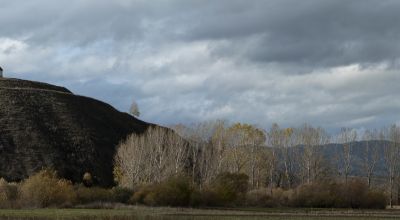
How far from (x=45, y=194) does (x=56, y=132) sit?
47076 millimetres

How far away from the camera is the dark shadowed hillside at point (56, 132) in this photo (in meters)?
121

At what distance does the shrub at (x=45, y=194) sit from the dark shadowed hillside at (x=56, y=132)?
27.4 meters

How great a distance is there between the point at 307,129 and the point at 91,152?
1733 inches

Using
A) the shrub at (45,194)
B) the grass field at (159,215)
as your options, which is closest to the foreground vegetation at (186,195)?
the shrub at (45,194)

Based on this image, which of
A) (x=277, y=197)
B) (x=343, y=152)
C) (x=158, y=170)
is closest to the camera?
(x=277, y=197)

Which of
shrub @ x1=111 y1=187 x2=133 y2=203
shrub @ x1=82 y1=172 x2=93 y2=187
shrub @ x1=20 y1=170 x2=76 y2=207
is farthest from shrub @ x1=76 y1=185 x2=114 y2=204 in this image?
shrub @ x1=82 y1=172 x2=93 y2=187

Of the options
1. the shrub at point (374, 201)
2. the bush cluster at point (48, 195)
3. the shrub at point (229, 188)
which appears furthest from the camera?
the shrub at point (374, 201)

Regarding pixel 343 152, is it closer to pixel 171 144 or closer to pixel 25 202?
pixel 171 144

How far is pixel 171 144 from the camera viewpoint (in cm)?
11769

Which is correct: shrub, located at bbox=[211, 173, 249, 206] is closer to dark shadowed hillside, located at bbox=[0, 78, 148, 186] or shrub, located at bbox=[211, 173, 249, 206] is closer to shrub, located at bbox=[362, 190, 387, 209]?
shrub, located at bbox=[362, 190, 387, 209]

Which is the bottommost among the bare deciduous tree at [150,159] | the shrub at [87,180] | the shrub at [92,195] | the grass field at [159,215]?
the grass field at [159,215]

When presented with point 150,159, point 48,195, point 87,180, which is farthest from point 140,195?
point 87,180

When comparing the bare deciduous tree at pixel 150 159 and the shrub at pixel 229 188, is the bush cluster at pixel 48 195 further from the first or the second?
the bare deciduous tree at pixel 150 159

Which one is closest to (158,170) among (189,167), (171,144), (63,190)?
(171,144)
